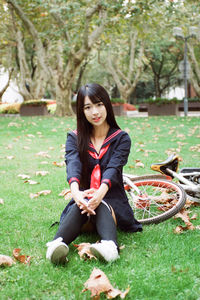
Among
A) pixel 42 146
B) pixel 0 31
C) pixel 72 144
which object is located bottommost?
pixel 42 146

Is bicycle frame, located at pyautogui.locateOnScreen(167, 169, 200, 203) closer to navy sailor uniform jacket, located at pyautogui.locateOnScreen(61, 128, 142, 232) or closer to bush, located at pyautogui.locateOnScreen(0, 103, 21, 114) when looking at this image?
navy sailor uniform jacket, located at pyautogui.locateOnScreen(61, 128, 142, 232)

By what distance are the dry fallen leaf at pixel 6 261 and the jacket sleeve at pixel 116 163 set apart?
863 mm

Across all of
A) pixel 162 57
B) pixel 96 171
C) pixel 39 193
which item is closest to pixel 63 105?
pixel 39 193

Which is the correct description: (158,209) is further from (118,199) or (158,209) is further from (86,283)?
(86,283)

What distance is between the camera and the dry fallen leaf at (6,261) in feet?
8.38

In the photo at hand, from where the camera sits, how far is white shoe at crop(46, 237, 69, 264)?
249 centimetres

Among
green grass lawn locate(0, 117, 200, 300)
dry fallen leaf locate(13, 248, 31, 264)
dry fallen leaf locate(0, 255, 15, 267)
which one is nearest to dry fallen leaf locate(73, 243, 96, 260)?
green grass lawn locate(0, 117, 200, 300)

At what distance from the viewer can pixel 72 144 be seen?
A: 316 centimetres

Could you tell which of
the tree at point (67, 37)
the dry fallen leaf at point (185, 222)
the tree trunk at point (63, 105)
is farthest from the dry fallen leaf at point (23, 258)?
the tree trunk at point (63, 105)

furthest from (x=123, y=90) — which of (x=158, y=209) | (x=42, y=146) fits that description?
(x=158, y=209)

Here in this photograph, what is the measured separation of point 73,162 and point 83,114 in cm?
41

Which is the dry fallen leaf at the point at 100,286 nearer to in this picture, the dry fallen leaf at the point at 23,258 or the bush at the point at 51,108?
the dry fallen leaf at the point at 23,258

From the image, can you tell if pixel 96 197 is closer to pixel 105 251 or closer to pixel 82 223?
pixel 82 223

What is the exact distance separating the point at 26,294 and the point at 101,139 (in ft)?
4.78
